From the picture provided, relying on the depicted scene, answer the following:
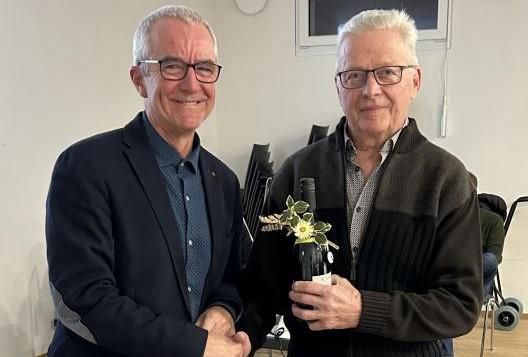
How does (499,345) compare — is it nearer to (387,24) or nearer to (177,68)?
(387,24)

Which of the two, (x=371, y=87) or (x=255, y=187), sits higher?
(x=371, y=87)

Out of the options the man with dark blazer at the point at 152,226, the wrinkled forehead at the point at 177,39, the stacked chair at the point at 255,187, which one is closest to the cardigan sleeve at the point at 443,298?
the man with dark blazer at the point at 152,226

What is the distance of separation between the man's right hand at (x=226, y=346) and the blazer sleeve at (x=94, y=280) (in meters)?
0.02

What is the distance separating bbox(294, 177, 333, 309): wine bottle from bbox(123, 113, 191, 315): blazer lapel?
0.92ft

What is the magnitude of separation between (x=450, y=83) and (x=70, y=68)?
9.00 feet

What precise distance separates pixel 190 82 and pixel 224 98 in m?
3.48

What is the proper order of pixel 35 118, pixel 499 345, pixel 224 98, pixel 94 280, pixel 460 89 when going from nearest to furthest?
pixel 94 280
pixel 35 118
pixel 499 345
pixel 460 89
pixel 224 98

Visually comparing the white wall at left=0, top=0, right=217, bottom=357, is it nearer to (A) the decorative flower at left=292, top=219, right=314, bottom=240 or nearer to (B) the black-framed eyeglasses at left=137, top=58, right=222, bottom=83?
(B) the black-framed eyeglasses at left=137, top=58, right=222, bottom=83

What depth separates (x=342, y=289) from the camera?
112cm

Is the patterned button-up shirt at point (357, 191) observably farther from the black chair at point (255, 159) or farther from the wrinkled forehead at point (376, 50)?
the black chair at point (255, 159)

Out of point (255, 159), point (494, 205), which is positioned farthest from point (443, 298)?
point (255, 159)

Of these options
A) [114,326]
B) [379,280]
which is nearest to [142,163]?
[114,326]

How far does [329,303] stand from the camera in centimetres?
111

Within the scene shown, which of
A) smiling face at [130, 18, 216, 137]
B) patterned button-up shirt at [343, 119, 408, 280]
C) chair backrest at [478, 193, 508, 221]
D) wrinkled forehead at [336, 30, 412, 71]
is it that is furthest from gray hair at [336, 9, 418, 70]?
chair backrest at [478, 193, 508, 221]
